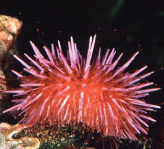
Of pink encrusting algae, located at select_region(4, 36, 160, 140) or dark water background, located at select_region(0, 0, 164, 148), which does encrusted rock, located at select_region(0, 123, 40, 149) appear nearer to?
pink encrusting algae, located at select_region(4, 36, 160, 140)

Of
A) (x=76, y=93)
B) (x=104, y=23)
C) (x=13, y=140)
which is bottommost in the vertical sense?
(x=13, y=140)

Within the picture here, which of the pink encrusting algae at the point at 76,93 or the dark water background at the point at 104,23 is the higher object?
the dark water background at the point at 104,23

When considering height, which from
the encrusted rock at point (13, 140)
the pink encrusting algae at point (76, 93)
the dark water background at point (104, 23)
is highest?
the dark water background at point (104, 23)

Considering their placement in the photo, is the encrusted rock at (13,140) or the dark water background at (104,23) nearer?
the encrusted rock at (13,140)

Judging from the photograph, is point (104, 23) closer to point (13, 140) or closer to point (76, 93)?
point (76, 93)

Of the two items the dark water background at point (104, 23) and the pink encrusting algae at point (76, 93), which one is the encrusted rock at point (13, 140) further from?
the dark water background at point (104, 23)

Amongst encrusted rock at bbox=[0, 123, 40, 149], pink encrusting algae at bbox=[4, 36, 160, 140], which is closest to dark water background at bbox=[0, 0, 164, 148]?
pink encrusting algae at bbox=[4, 36, 160, 140]

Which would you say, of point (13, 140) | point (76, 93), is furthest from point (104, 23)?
point (13, 140)

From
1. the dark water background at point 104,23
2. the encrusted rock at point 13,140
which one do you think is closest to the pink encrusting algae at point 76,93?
the encrusted rock at point 13,140

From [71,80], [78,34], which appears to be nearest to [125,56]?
[78,34]
